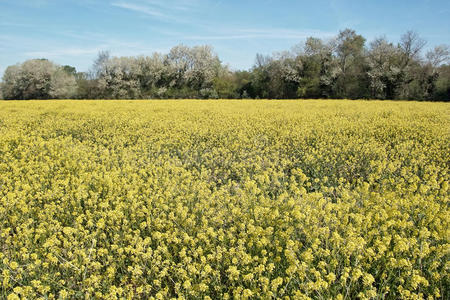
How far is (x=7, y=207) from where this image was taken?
4.75 metres

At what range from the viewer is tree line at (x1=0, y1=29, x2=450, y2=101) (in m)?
39.2

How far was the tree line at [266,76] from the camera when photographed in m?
39.2

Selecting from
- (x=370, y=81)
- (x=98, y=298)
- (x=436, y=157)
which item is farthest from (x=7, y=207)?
(x=370, y=81)

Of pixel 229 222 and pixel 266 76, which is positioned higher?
pixel 266 76

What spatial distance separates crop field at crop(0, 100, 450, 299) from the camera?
2.97 meters

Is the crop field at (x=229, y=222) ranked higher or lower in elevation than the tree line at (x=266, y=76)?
lower

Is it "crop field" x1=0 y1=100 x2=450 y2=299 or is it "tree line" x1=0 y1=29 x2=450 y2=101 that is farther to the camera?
"tree line" x1=0 y1=29 x2=450 y2=101

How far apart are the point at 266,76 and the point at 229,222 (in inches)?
1828

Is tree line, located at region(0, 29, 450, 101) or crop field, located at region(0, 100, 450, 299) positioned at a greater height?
tree line, located at region(0, 29, 450, 101)

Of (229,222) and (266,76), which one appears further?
(266,76)

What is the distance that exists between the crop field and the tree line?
32.9m

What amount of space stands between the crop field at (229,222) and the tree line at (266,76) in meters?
32.9

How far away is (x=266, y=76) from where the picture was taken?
48.4 metres

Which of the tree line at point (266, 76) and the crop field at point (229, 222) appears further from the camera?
the tree line at point (266, 76)
